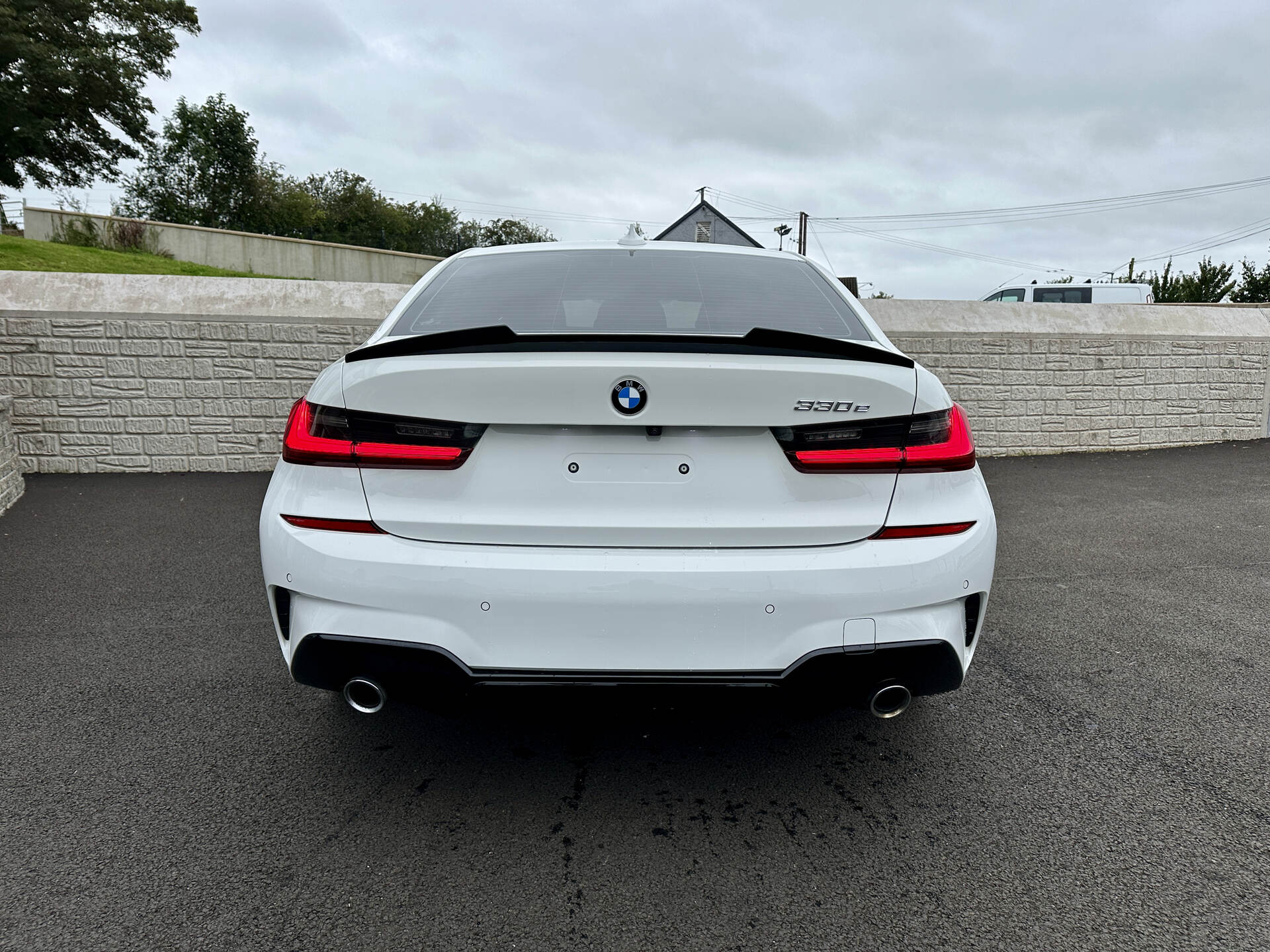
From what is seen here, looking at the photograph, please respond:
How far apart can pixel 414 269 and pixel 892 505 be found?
2986 centimetres

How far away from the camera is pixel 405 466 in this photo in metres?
1.97

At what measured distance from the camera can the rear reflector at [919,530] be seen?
2.01m

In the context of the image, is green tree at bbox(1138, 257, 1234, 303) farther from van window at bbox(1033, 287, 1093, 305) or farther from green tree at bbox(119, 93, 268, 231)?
green tree at bbox(119, 93, 268, 231)

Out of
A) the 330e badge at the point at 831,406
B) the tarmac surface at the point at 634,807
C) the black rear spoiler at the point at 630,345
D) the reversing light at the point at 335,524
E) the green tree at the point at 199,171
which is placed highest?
the green tree at the point at 199,171

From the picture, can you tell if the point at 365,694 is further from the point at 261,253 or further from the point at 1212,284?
the point at 1212,284

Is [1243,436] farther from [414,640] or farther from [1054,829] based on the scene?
[414,640]

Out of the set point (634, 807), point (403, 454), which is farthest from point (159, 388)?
point (634, 807)

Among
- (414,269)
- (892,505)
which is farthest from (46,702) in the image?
(414,269)

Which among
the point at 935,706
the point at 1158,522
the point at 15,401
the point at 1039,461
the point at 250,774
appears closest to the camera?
the point at 250,774

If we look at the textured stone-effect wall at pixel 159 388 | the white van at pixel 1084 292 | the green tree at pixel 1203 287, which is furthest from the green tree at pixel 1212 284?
the textured stone-effect wall at pixel 159 388

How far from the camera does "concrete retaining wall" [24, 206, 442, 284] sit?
22344mm

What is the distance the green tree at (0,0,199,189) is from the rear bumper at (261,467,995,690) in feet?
101

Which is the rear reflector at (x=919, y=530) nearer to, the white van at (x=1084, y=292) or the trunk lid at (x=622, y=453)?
the trunk lid at (x=622, y=453)

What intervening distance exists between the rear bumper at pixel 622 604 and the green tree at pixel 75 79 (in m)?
30.9
